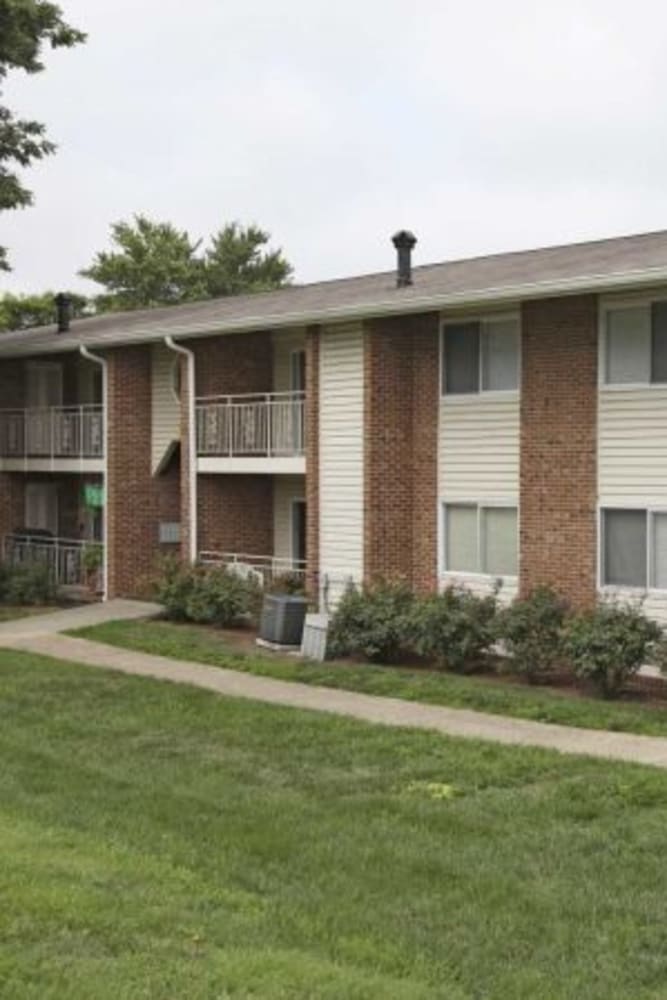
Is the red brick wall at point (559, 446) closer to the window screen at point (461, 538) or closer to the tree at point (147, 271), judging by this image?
the window screen at point (461, 538)

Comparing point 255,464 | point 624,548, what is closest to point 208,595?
point 255,464

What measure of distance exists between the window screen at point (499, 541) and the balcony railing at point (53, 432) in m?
8.97

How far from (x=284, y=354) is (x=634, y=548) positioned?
831 centimetres

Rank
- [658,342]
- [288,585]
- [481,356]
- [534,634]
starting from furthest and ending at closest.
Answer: [288,585]
[481,356]
[658,342]
[534,634]

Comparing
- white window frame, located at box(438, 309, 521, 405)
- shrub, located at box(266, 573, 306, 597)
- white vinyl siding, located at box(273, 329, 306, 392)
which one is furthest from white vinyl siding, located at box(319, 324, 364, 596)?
white vinyl siding, located at box(273, 329, 306, 392)

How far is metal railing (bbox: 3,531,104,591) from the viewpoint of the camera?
23094 mm

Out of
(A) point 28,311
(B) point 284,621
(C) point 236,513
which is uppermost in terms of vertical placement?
(A) point 28,311

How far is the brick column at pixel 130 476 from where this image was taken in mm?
22297

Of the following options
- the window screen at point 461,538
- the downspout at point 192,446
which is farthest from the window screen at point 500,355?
the downspout at point 192,446

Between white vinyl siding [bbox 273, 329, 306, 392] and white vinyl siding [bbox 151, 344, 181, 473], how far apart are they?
78.3 inches

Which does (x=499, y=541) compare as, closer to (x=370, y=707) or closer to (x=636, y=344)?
(x=636, y=344)

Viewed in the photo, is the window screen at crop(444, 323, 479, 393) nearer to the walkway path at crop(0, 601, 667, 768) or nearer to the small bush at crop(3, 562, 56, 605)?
the walkway path at crop(0, 601, 667, 768)

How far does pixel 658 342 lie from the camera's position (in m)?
14.8

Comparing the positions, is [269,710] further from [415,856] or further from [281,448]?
[281,448]
